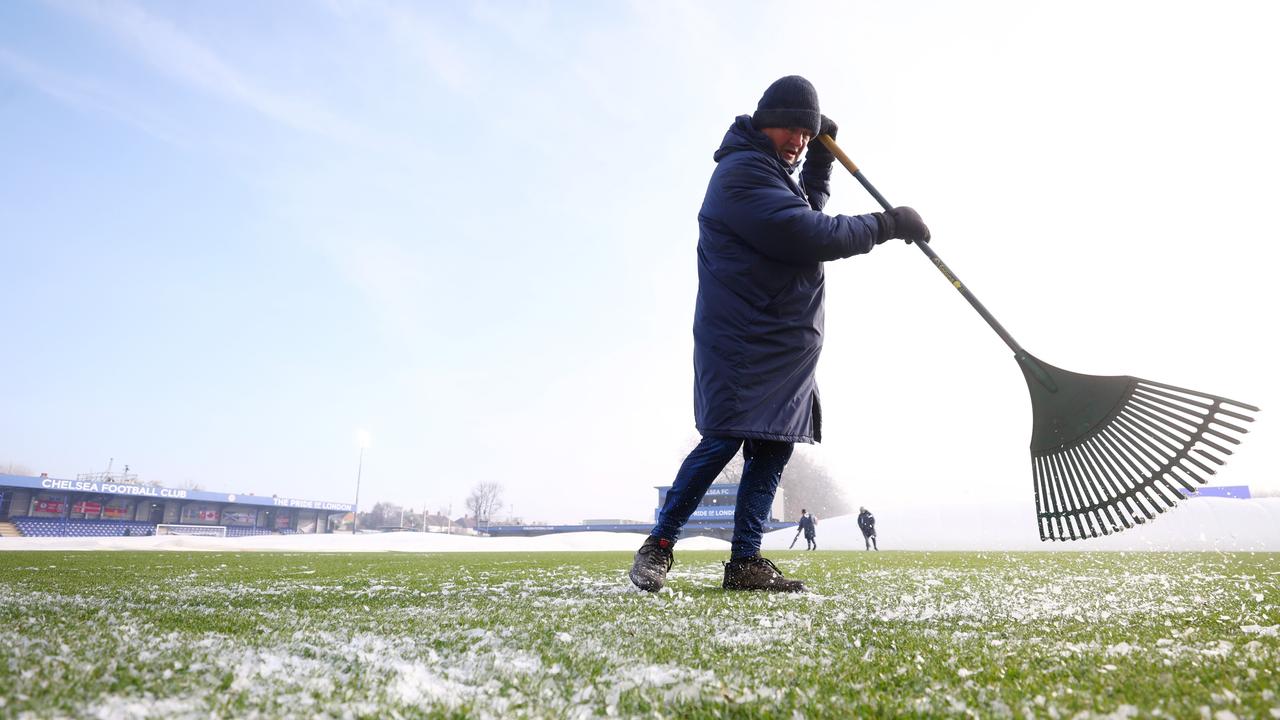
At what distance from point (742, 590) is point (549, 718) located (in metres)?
2.02

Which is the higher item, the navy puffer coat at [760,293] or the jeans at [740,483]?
the navy puffer coat at [760,293]

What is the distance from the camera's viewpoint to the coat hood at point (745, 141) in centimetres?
310

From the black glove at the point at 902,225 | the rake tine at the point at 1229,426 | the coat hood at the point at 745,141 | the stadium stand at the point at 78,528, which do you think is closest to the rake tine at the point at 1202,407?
the rake tine at the point at 1229,426

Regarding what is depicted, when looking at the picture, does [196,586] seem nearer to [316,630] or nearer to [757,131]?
[316,630]

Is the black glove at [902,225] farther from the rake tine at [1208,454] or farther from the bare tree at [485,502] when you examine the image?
the bare tree at [485,502]

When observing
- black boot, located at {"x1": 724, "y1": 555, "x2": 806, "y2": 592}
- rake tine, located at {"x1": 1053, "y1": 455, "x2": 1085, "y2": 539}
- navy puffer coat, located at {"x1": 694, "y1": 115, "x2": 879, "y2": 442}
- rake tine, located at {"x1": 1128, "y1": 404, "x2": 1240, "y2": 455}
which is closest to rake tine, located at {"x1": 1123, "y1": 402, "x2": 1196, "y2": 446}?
rake tine, located at {"x1": 1128, "y1": 404, "x2": 1240, "y2": 455}

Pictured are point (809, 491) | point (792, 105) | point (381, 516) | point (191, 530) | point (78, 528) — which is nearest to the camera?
point (792, 105)

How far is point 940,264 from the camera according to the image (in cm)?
340

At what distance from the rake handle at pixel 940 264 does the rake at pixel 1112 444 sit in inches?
6.5

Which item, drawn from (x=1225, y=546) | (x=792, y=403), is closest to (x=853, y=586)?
(x=792, y=403)

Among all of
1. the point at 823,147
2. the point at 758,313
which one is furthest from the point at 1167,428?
the point at 823,147

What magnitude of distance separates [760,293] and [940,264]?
112 centimetres

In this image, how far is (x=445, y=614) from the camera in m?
1.93

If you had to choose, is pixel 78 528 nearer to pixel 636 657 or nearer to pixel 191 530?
pixel 191 530
